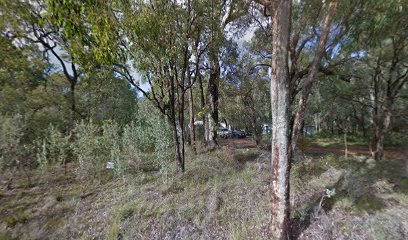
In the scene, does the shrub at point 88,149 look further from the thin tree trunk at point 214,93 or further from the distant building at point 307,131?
the distant building at point 307,131

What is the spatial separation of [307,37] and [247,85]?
11.9 ft

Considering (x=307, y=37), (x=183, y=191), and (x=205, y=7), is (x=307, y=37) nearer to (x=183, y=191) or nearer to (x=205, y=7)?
(x=205, y=7)

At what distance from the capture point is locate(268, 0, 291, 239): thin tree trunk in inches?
112

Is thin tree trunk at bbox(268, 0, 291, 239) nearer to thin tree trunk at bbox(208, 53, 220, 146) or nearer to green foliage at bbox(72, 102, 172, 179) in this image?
green foliage at bbox(72, 102, 172, 179)

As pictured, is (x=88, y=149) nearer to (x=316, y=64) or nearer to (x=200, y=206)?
(x=200, y=206)

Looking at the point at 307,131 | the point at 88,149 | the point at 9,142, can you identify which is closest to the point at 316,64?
the point at 88,149

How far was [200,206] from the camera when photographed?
3.84m

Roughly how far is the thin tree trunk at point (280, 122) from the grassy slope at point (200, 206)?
47cm

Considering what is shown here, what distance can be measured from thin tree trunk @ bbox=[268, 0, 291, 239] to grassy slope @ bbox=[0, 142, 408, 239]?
1.54 ft

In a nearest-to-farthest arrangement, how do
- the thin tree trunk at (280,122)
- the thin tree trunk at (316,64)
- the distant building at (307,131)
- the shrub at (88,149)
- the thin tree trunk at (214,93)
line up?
the thin tree trunk at (280,122), the thin tree trunk at (316,64), the shrub at (88,149), the thin tree trunk at (214,93), the distant building at (307,131)

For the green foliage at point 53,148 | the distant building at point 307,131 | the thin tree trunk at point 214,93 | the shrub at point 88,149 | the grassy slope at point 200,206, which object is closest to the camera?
the grassy slope at point 200,206

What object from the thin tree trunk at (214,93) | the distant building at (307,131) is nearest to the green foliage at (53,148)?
the thin tree trunk at (214,93)

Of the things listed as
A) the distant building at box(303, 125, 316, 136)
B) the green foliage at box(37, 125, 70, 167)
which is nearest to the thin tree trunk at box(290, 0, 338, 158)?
the green foliage at box(37, 125, 70, 167)

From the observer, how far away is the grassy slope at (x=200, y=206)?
128 inches
